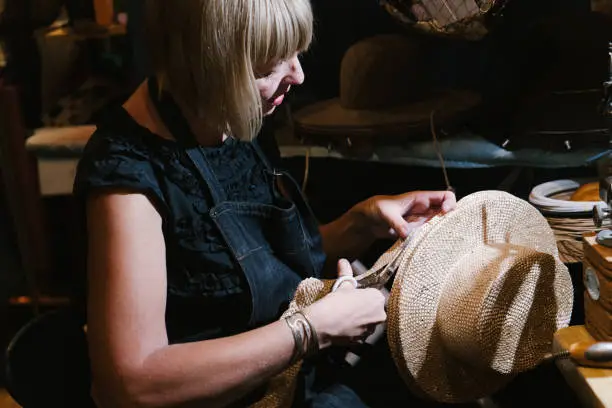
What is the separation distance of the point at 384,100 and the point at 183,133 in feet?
2.35

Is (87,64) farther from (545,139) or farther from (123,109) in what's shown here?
(545,139)

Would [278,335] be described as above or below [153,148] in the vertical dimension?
below

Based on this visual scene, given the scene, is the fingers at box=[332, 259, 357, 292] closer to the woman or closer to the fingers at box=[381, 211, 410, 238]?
the woman

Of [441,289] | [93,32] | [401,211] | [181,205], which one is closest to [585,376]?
[441,289]

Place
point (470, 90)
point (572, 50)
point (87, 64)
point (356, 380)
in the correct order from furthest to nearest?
point (87, 64), point (470, 90), point (572, 50), point (356, 380)

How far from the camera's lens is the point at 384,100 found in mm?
1691

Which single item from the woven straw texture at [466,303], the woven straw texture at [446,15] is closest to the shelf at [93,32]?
the woven straw texture at [446,15]

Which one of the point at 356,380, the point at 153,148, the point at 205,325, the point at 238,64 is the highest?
the point at 238,64

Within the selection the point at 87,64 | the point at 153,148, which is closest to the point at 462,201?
the point at 153,148

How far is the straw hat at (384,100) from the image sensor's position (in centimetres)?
164

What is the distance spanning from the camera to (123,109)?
107 centimetres

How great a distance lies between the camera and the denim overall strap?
107 centimetres

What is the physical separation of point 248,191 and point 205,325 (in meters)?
0.21

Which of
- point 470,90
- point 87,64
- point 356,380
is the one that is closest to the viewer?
point 356,380
